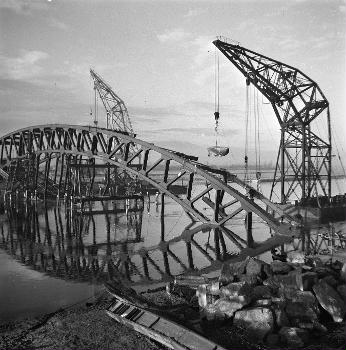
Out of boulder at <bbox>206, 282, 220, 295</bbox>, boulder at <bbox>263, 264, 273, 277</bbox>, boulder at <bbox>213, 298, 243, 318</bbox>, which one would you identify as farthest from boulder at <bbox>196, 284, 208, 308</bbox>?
boulder at <bbox>263, 264, 273, 277</bbox>

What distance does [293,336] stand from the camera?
21.1 ft

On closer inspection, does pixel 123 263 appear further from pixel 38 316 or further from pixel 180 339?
pixel 180 339

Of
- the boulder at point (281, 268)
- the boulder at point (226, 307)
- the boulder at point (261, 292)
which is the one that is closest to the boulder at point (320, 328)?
the boulder at point (261, 292)

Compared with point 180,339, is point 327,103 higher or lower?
higher

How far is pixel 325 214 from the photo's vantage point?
2220cm

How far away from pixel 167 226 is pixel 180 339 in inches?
622

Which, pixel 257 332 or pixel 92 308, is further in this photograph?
pixel 92 308

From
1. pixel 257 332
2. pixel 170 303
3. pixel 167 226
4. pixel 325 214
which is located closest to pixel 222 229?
pixel 167 226

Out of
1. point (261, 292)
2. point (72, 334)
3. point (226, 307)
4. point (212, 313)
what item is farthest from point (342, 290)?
point (72, 334)

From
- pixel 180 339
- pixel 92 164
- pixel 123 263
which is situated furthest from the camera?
pixel 92 164

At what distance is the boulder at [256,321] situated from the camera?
6648 mm

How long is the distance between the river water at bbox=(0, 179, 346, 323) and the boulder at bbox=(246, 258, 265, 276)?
10.1 ft

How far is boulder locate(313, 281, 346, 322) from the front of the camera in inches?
288

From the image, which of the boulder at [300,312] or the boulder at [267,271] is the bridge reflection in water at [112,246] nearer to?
the boulder at [267,271]
